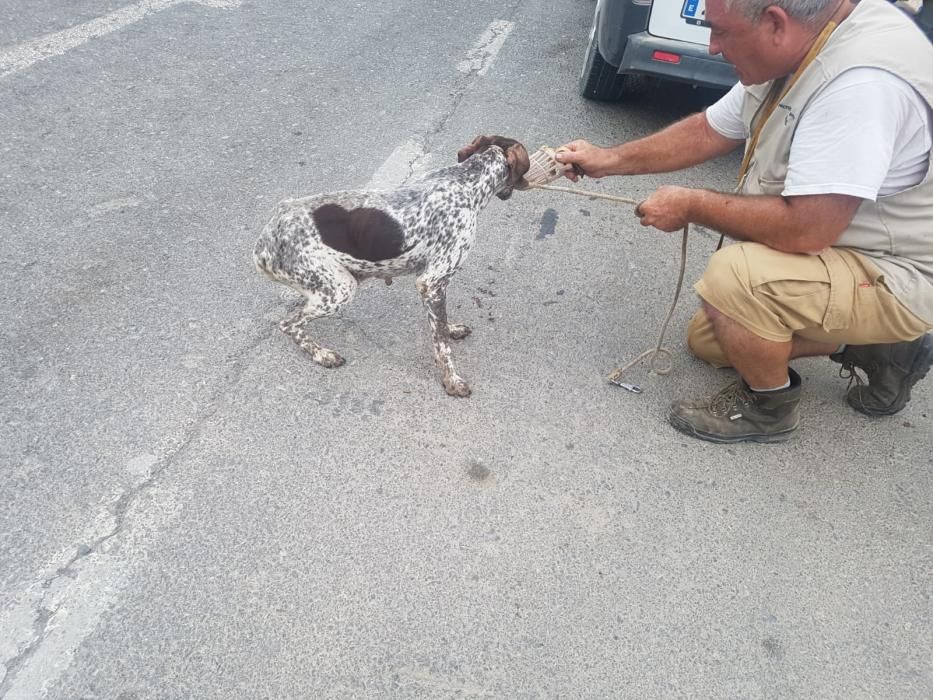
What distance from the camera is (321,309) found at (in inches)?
111

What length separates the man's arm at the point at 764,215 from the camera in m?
2.29

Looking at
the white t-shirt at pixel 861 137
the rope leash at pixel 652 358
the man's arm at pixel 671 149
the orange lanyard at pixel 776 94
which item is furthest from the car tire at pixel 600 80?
the white t-shirt at pixel 861 137

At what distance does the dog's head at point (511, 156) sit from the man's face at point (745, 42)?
0.79 m

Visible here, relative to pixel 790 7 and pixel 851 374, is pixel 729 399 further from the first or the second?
pixel 790 7

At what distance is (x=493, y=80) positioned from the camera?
223 inches

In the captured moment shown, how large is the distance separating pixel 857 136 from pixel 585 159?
1040 millimetres

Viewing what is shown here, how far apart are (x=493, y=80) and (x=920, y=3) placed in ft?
9.61

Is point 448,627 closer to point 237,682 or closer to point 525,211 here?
point 237,682

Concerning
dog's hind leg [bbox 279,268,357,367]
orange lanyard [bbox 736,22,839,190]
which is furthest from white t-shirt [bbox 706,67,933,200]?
dog's hind leg [bbox 279,268,357,367]

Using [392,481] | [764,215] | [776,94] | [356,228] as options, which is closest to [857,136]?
[764,215]

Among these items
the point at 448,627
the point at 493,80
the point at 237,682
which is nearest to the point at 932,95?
the point at 448,627

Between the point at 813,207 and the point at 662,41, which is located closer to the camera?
the point at 813,207

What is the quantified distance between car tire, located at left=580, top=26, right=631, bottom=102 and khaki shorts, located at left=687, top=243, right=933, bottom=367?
3.14 meters

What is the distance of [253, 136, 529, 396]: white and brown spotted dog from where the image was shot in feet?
8.80
